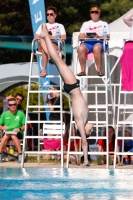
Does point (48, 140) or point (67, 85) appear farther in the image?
point (48, 140)

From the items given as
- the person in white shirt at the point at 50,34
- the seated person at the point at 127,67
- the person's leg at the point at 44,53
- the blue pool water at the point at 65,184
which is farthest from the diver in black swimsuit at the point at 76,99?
the person in white shirt at the point at 50,34

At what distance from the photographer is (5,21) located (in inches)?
1609

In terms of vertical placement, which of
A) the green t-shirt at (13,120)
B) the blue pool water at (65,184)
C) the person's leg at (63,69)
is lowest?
the blue pool water at (65,184)

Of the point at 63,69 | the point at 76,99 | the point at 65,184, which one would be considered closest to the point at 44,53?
the point at 63,69

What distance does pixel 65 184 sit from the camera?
27.6 ft

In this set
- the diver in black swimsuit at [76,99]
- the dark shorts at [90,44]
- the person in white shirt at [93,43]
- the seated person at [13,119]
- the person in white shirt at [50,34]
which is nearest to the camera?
the diver in black swimsuit at [76,99]

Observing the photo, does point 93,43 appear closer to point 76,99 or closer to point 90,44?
point 90,44

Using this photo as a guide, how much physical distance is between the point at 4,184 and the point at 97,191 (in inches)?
52.5

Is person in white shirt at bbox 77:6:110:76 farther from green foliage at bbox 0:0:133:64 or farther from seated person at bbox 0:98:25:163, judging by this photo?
green foliage at bbox 0:0:133:64

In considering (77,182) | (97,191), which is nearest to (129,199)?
(97,191)

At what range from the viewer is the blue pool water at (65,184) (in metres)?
7.17

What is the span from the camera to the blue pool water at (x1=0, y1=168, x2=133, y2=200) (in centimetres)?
717

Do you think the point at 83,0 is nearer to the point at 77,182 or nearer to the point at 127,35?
the point at 127,35

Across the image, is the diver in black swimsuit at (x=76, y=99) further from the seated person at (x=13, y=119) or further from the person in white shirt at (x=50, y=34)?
the seated person at (x=13, y=119)
